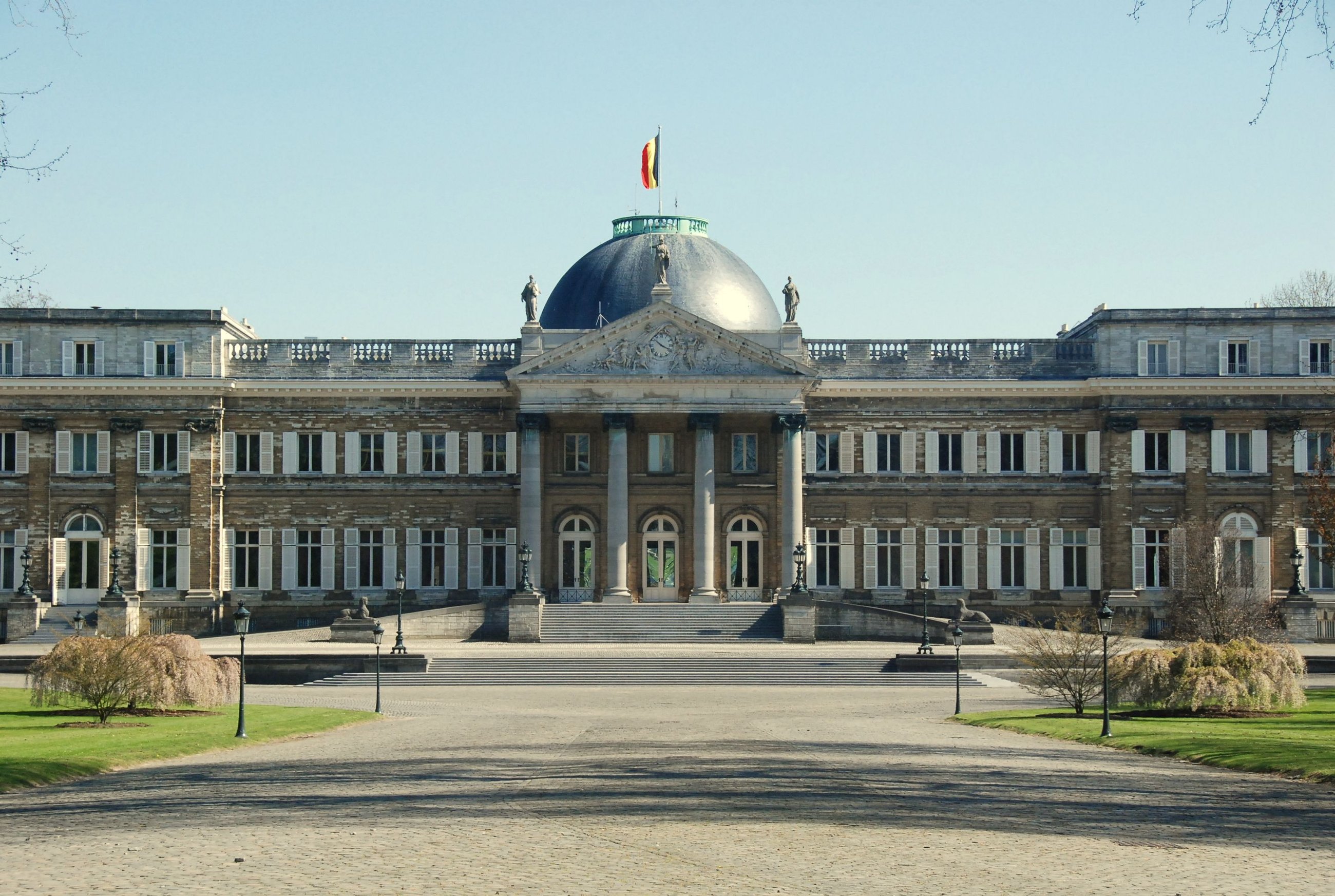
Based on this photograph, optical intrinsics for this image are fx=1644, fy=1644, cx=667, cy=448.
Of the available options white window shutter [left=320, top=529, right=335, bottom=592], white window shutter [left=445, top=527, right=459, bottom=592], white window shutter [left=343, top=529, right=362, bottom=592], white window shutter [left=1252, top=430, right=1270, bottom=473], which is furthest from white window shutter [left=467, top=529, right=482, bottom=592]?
white window shutter [left=1252, top=430, right=1270, bottom=473]

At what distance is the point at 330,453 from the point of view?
66750 millimetres

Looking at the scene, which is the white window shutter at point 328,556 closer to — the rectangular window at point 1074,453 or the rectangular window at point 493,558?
the rectangular window at point 493,558

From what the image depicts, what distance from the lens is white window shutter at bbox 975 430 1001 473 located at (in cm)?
6656

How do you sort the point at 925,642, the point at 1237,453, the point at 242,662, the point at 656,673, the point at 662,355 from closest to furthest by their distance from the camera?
the point at 242,662 < the point at 656,673 < the point at 925,642 < the point at 662,355 < the point at 1237,453

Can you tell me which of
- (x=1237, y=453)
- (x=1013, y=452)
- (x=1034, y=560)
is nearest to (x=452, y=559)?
(x=1013, y=452)

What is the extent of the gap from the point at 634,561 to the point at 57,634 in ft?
72.3

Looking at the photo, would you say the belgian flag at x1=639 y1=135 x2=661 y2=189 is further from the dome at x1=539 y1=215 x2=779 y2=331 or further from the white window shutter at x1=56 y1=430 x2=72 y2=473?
the white window shutter at x1=56 y1=430 x2=72 y2=473

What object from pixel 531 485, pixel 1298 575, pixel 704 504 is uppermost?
pixel 531 485

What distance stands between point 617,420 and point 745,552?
782cm

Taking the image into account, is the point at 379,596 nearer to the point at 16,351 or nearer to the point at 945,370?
the point at 16,351

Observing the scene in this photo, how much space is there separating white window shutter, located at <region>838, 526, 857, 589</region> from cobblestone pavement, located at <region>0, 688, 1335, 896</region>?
3576 cm

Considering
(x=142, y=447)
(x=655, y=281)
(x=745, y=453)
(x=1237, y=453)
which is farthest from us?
(x=655, y=281)

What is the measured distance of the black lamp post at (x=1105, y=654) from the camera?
100 feet

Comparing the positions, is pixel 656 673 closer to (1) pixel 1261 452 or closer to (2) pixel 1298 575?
(2) pixel 1298 575
